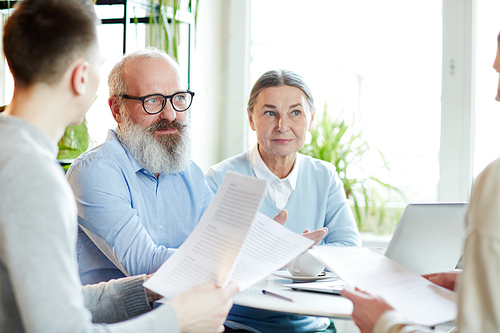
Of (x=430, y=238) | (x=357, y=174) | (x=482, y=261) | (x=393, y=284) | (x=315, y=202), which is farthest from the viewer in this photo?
(x=357, y=174)

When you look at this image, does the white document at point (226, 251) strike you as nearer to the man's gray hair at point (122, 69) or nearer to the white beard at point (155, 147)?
the white beard at point (155, 147)

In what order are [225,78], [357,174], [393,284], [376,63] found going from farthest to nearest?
[225,78] < [376,63] < [357,174] < [393,284]

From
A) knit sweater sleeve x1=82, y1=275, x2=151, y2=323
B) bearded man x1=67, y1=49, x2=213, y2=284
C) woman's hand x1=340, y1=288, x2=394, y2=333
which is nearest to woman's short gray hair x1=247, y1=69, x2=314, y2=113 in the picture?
bearded man x1=67, y1=49, x2=213, y2=284


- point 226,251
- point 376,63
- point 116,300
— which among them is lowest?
point 116,300

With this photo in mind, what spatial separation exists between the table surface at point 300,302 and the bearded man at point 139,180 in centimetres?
37

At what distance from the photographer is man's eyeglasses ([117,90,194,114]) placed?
1.78m

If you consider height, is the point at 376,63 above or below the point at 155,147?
above

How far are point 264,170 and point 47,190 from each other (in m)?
1.47

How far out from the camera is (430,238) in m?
1.25

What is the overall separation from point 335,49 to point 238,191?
95.6 inches

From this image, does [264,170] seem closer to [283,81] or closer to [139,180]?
[283,81]

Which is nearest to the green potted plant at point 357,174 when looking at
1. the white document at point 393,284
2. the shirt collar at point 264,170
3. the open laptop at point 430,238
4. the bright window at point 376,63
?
the bright window at point 376,63

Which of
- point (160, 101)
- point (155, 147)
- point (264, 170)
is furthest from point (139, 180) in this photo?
point (264, 170)

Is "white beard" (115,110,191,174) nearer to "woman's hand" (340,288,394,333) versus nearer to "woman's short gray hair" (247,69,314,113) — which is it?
"woman's short gray hair" (247,69,314,113)
